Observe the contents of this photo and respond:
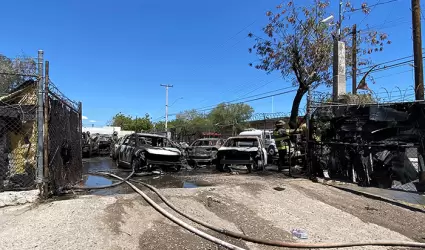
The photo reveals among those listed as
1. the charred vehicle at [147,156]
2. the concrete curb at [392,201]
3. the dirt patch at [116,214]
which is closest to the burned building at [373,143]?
the concrete curb at [392,201]

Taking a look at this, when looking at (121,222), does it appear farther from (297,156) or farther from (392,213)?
(297,156)

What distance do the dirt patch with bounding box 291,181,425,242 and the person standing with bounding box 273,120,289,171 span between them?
162 inches

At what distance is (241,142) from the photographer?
14414 millimetres

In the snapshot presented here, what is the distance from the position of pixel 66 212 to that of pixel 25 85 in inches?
111

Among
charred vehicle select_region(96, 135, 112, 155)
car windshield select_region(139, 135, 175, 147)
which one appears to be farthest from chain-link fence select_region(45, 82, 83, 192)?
charred vehicle select_region(96, 135, 112, 155)

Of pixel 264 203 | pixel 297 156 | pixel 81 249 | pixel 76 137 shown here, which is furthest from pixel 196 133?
pixel 81 249

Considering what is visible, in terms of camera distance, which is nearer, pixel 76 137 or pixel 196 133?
pixel 76 137

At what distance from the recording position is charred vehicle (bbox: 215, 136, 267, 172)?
1337 cm

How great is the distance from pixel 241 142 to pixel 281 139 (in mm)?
1794

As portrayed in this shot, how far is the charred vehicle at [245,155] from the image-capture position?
1337cm

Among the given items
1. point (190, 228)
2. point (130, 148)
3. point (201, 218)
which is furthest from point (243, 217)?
point (130, 148)

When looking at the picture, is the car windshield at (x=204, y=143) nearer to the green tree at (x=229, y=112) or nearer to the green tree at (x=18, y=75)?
the green tree at (x=18, y=75)

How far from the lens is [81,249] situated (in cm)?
450

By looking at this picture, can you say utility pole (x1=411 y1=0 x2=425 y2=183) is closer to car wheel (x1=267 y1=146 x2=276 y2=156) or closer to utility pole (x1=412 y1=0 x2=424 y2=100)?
utility pole (x1=412 y1=0 x2=424 y2=100)
